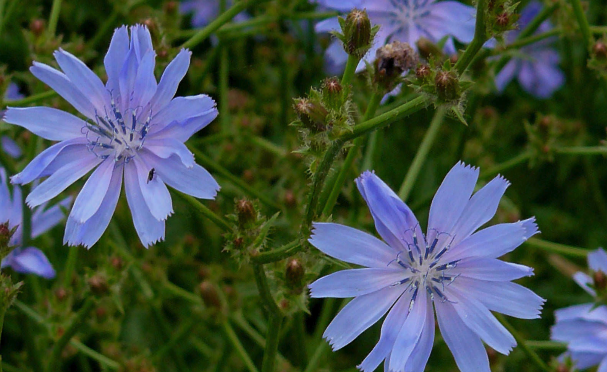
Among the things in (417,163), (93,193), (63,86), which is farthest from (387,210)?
(63,86)

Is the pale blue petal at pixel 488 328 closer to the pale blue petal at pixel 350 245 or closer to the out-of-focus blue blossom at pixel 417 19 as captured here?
the pale blue petal at pixel 350 245

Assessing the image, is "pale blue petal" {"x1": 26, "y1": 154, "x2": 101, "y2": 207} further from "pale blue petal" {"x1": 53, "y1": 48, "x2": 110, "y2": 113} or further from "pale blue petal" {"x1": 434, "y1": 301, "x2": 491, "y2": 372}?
"pale blue petal" {"x1": 434, "y1": 301, "x2": 491, "y2": 372}

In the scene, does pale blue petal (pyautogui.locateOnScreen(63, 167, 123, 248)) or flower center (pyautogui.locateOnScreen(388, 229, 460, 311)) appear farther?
flower center (pyautogui.locateOnScreen(388, 229, 460, 311))

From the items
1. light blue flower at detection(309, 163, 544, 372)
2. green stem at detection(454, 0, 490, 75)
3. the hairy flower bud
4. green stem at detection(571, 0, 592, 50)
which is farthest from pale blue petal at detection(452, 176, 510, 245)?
green stem at detection(571, 0, 592, 50)

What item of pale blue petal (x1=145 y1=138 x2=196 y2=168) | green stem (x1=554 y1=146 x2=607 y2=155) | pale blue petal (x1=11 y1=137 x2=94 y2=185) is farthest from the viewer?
green stem (x1=554 y1=146 x2=607 y2=155)

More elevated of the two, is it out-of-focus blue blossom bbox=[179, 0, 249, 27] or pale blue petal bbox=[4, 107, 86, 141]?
out-of-focus blue blossom bbox=[179, 0, 249, 27]

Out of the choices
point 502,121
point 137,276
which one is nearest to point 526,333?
point 502,121

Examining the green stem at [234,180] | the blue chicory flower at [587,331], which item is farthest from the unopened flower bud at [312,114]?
the blue chicory flower at [587,331]
